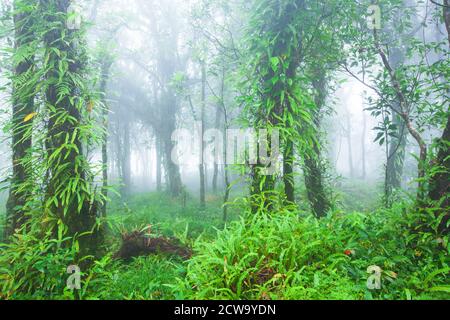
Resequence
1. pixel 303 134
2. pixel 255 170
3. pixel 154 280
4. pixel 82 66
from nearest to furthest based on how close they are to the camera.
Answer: pixel 154 280, pixel 82 66, pixel 255 170, pixel 303 134

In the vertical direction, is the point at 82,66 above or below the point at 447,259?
above

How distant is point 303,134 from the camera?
4.68 meters

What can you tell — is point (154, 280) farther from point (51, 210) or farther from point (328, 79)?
point (328, 79)

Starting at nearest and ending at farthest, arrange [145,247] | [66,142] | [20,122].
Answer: [66,142] < [20,122] < [145,247]

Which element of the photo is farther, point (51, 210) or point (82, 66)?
point (82, 66)

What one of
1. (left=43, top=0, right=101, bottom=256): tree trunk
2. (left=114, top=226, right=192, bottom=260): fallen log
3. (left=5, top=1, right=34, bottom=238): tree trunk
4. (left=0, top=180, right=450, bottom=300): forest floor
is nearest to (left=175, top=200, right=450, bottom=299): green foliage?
(left=0, top=180, right=450, bottom=300): forest floor

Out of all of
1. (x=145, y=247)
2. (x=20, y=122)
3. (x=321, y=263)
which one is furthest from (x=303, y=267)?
(x=20, y=122)

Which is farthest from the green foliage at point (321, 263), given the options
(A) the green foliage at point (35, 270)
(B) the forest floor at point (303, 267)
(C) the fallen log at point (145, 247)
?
(A) the green foliage at point (35, 270)

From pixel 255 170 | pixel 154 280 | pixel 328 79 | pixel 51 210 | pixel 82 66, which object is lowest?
pixel 154 280

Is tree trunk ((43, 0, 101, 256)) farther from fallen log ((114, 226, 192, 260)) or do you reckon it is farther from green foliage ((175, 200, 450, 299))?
green foliage ((175, 200, 450, 299))

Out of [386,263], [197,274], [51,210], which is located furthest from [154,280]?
[386,263]

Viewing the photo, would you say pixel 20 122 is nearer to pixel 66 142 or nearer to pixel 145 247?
pixel 66 142
